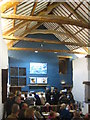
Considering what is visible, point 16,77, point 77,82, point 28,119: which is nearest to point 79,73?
point 77,82

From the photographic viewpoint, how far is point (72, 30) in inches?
593

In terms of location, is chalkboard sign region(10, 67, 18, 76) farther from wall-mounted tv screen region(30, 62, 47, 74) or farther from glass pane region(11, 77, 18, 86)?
wall-mounted tv screen region(30, 62, 47, 74)

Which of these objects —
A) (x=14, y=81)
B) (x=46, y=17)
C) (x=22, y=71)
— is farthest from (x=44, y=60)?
(x=46, y=17)

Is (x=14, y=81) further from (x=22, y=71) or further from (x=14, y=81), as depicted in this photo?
(x=22, y=71)

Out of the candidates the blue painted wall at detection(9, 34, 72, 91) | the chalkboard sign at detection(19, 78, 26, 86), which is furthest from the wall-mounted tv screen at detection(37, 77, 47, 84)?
the chalkboard sign at detection(19, 78, 26, 86)

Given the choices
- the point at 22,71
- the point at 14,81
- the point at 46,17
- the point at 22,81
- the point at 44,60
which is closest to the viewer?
the point at 46,17

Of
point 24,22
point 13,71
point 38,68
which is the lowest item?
point 13,71

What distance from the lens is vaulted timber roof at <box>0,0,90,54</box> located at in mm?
7937

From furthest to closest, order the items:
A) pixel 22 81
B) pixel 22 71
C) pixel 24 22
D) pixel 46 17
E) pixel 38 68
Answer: pixel 38 68 → pixel 22 71 → pixel 22 81 → pixel 24 22 → pixel 46 17

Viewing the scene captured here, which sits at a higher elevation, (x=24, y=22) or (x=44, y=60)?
(x=24, y=22)

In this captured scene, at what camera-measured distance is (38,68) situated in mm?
17016

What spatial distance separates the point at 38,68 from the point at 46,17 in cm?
923

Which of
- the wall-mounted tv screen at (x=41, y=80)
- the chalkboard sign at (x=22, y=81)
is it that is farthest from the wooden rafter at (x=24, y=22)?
the wall-mounted tv screen at (x=41, y=80)

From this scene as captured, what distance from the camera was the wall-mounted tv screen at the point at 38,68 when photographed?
55.3ft
